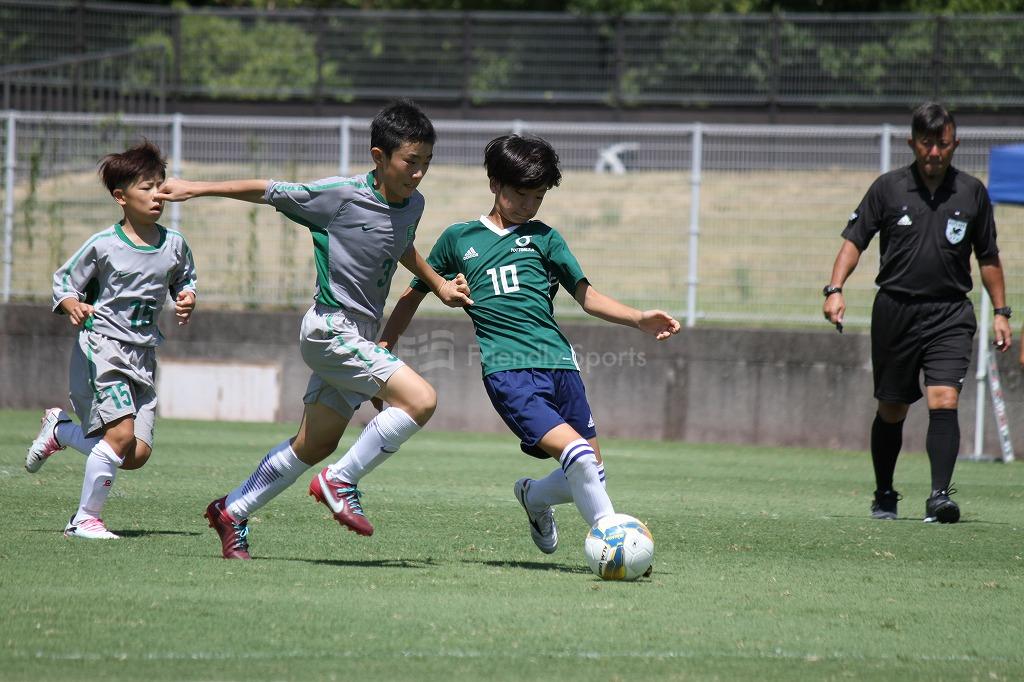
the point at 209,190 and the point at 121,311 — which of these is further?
the point at 121,311

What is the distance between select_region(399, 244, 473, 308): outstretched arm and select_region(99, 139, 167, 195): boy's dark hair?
1.44 m

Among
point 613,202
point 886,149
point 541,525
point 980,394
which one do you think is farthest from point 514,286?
point 613,202

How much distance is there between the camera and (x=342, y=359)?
19.2 feet

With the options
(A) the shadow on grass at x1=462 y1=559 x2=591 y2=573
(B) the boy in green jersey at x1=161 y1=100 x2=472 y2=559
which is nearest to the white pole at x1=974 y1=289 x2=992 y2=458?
(A) the shadow on grass at x1=462 y1=559 x2=591 y2=573

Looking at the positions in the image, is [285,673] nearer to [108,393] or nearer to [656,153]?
[108,393]

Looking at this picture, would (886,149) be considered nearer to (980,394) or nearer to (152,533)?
(980,394)

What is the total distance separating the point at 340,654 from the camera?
13.9ft

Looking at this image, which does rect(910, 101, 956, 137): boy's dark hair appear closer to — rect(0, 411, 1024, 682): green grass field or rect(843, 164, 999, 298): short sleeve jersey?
rect(843, 164, 999, 298): short sleeve jersey

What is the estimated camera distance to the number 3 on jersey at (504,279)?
6.05m

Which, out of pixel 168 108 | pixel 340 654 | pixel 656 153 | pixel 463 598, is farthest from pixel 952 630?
pixel 168 108

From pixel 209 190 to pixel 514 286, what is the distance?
1344 millimetres

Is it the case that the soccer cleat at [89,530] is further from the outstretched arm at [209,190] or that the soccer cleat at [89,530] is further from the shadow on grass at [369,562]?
the outstretched arm at [209,190]

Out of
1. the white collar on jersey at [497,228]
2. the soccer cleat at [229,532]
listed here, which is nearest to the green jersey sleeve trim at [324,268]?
the white collar on jersey at [497,228]

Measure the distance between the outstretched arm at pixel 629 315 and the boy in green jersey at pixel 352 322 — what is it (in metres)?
0.56
